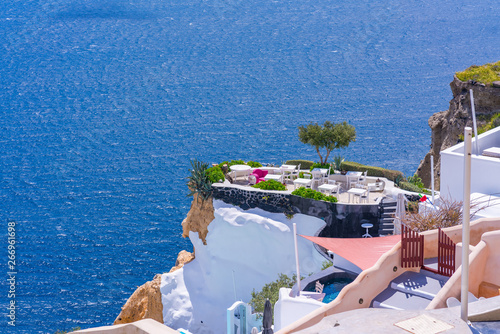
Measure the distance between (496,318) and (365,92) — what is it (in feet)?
338

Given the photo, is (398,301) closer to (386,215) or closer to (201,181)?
(386,215)

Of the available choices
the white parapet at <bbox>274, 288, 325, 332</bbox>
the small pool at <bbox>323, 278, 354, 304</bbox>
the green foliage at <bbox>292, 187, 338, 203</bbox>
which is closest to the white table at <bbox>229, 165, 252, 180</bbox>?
the green foliage at <bbox>292, 187, 338, 203</bbox>

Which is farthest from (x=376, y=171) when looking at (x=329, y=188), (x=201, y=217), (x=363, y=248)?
(x=363, y=248)

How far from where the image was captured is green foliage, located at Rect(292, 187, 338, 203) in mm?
32562

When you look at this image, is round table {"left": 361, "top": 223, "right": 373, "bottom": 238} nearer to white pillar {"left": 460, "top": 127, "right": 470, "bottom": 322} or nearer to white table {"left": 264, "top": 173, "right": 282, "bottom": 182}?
white table {"left": 264, "top": 173, "right": 282, "bottom": 182}

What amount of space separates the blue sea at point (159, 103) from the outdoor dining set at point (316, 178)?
17818 mm

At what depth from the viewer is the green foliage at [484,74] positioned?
44.5 meters

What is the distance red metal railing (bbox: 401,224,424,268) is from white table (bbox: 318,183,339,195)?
1522 cm

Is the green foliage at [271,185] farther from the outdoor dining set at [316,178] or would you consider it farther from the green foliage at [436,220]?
the green foliage at [436,220]

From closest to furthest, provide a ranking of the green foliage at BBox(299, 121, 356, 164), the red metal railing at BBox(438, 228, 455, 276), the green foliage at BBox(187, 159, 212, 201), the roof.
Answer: the red metal railing at BBox(438, 228, 455, 276), the roof, the green foliage at BBox(187, 159, 212, 201), the green foliage at BBox(299, 121, 356, 164)

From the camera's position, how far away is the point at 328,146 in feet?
129

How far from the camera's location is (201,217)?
36438 millimetres

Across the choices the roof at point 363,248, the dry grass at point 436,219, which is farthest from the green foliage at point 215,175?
the dry grass at point 436,219

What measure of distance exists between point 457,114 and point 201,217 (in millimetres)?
23119
